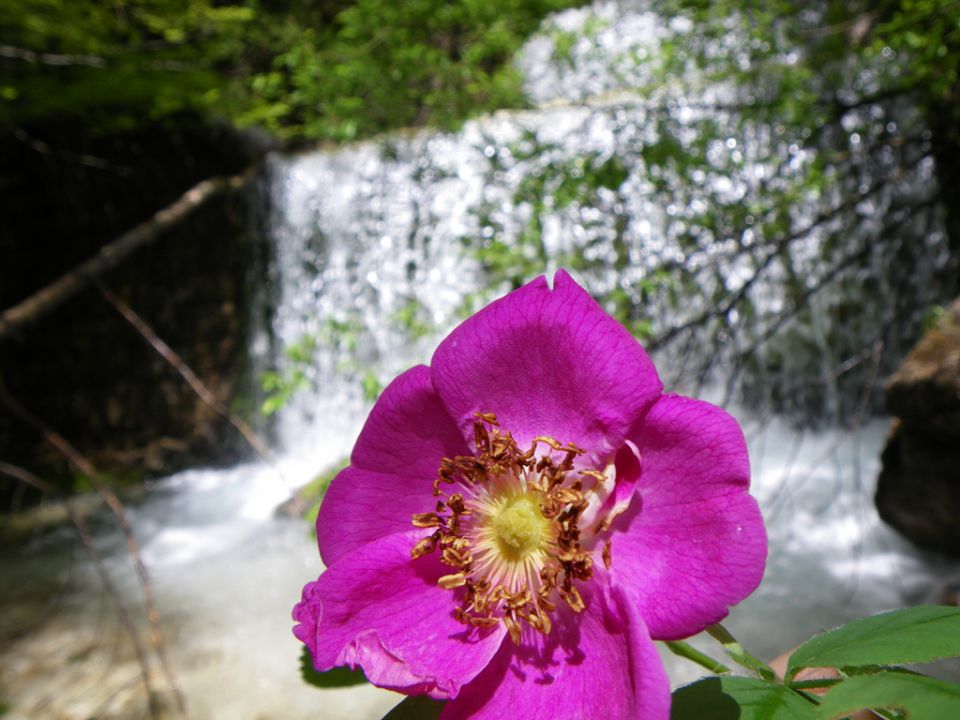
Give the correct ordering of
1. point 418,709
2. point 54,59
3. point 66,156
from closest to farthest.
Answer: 1. point 418,709
2. point 54,59
3. point 66,156

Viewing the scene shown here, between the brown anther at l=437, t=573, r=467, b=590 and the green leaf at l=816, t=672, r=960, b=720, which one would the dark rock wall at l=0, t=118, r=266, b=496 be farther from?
the green leaf at l=816, t=672, r=960, b=720

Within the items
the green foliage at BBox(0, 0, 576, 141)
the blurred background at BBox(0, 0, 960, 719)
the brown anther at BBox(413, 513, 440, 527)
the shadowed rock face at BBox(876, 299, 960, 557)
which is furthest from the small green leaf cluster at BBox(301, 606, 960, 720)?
the green foliage at BBox(0, 0, 576, 141)

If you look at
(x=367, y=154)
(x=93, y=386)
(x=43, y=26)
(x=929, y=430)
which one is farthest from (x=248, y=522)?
(x=929, y=430)

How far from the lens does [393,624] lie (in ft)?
1.45

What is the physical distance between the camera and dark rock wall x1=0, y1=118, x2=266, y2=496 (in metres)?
5.47

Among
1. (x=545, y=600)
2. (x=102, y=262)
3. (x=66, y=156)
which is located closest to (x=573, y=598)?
(x=545, y=600)

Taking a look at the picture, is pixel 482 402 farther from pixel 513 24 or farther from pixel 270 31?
pixel 270 31

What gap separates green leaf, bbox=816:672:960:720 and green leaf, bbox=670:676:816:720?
0.04 m

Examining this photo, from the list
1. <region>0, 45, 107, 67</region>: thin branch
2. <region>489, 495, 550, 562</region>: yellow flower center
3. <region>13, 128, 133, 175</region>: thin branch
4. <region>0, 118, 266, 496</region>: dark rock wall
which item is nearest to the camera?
<region>489, 495, 550, 562</region>: yellow flower center

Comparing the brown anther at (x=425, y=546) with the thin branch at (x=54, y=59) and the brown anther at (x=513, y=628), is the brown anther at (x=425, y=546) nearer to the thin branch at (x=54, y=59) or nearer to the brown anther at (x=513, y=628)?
the brown anther at (x=513, y=628)

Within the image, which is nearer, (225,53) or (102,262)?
(102,262)

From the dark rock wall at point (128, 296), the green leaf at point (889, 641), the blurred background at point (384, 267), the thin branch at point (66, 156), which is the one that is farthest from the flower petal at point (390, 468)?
the dark rock wall at point (128, 296)

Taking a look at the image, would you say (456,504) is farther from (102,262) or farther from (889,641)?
(102,262)

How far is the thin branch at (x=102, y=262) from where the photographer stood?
9.70 ft
